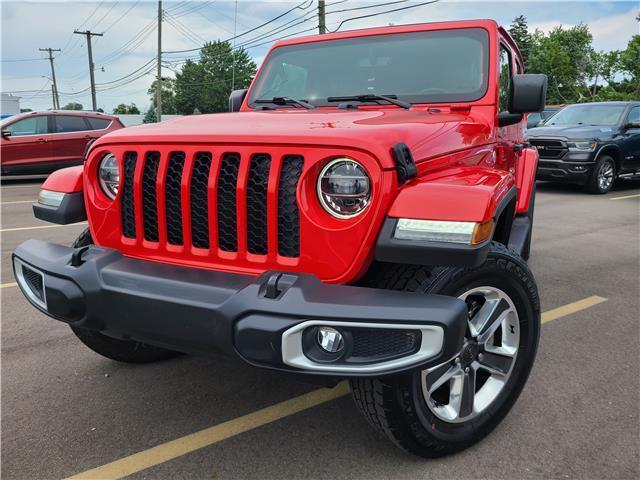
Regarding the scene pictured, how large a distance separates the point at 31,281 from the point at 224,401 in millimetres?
1095

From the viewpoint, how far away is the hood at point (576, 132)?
34.0 feet

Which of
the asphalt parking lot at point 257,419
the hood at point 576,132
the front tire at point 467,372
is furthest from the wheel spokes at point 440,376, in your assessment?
the hood at point 576,132

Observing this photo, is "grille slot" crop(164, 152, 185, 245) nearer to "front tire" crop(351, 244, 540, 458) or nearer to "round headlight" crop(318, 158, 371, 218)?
"round headlight" crop(318, 158, 371, 218)

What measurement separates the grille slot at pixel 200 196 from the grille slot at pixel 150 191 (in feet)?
0.67

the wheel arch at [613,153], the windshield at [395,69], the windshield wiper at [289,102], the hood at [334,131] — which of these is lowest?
the wheel arch at [613,153]

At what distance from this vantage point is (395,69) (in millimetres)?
3334

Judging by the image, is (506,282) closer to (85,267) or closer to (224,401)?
(224,401)

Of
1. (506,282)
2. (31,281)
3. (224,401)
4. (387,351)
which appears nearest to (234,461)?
(224,401)

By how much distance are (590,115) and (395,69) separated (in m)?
9.49

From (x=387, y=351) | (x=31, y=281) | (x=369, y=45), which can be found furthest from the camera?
(x=369, y=45)

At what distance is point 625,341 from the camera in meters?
3.50

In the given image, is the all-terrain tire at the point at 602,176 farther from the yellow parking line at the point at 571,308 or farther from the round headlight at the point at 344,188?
the round headlight at the point at 344,188

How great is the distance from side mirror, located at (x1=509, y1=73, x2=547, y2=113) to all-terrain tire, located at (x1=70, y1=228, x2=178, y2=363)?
2.59 metres

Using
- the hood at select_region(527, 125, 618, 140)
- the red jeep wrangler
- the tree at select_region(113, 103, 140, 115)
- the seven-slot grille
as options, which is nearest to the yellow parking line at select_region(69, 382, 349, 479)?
the red jeep wrangler
